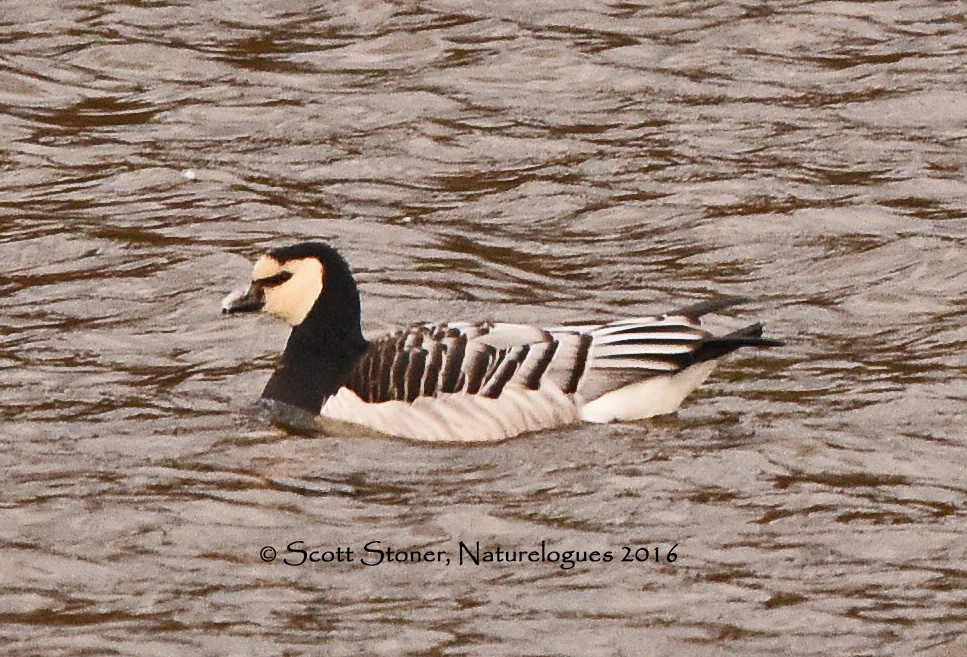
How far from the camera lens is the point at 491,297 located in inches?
572

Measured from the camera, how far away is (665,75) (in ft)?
60.9

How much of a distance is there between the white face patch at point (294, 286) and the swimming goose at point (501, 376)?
25cm

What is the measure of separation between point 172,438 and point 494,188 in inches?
202

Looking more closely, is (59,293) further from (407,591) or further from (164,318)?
(407,591)

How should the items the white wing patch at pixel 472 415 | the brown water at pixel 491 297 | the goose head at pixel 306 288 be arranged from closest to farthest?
the brown water at pixel 491 297 < the white wing patch at pixel 472 415 < the goose head at pixel 306 288

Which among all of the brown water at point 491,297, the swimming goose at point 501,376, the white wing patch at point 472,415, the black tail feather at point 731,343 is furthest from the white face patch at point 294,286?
the black tail feather at point 731,343

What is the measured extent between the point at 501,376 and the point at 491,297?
8.21ft

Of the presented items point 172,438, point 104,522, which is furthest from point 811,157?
point 104,522

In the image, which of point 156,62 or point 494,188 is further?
point 156,62

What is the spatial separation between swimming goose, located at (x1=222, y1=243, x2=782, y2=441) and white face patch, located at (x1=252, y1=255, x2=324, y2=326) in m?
0.25

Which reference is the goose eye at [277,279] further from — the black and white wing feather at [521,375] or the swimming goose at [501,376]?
the black and white wing feather at [521,375]

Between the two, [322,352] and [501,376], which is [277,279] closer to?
[322,352]

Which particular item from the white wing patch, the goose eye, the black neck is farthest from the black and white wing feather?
the goose eye

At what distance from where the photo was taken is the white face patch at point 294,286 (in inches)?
500
